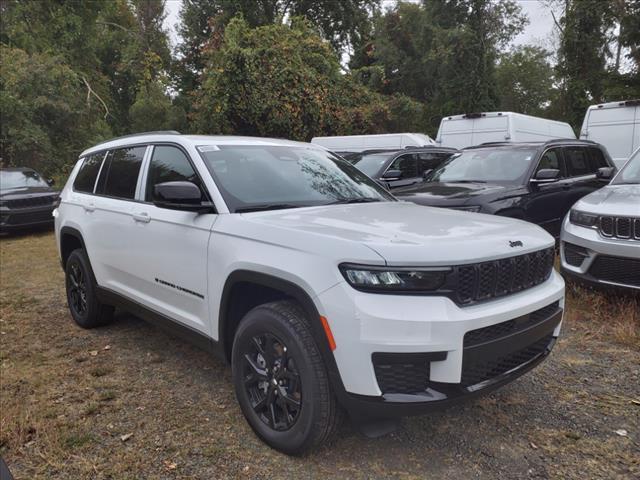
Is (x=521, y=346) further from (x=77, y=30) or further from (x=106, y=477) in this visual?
(x=77, y=30)

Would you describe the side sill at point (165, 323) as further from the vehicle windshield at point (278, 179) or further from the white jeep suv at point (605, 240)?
the white jeep suv at point (605, 240)

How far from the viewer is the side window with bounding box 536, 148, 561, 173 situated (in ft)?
22.4

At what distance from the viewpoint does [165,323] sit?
12.0 ft

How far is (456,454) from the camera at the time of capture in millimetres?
2777

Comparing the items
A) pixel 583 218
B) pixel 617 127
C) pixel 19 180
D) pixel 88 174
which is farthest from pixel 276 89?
pixel 583 218

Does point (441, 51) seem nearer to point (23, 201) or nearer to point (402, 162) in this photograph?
point (402, 162)

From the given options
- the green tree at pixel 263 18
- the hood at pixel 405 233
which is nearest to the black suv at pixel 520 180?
the hood at pixel 405 233

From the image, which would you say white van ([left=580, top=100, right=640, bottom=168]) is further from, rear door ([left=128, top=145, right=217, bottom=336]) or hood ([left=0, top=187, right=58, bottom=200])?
hood ([left=0, top=187, right=58, bottom=200])

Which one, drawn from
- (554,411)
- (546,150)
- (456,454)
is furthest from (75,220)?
(546,150)

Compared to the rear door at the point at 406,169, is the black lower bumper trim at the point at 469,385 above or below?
below

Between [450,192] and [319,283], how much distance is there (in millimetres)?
4353

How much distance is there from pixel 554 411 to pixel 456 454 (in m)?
0.85

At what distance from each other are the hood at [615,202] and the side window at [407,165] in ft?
13.8

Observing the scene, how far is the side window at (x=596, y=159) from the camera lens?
787 cm
